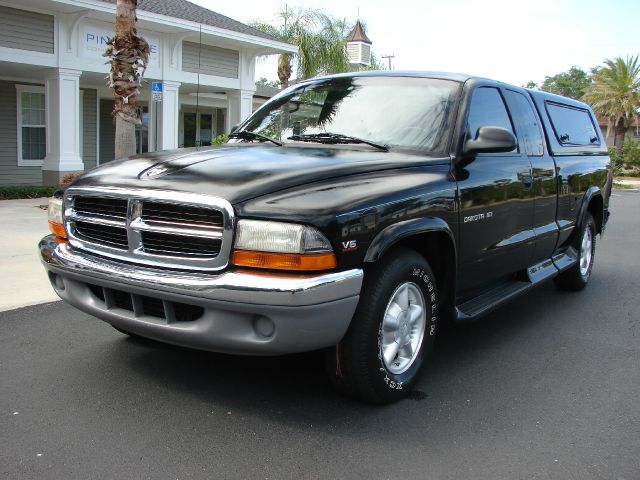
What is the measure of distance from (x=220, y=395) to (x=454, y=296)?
1586 millimetres

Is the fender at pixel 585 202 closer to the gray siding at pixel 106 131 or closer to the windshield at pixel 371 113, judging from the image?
the windshield at pixel 371 113

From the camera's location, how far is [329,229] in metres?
3.09

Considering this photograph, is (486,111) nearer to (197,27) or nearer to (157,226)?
(157,226)

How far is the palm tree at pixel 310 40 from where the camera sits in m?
24.5

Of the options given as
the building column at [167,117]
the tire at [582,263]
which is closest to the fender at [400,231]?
the tire at [582,263]

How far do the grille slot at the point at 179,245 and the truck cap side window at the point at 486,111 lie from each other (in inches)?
82.3

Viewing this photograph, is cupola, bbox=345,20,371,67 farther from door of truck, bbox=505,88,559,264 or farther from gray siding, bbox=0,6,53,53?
door of truck, bbox=505,88,559,264

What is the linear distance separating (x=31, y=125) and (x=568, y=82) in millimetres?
110597

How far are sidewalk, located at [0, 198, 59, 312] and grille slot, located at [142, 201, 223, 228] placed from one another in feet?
9.59

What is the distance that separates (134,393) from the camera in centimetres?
376

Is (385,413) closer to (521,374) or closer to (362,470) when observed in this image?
(362,470)

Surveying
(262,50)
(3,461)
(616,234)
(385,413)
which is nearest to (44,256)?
(3,461)

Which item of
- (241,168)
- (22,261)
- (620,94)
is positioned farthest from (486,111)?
(620,94)

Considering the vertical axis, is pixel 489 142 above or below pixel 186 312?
above
